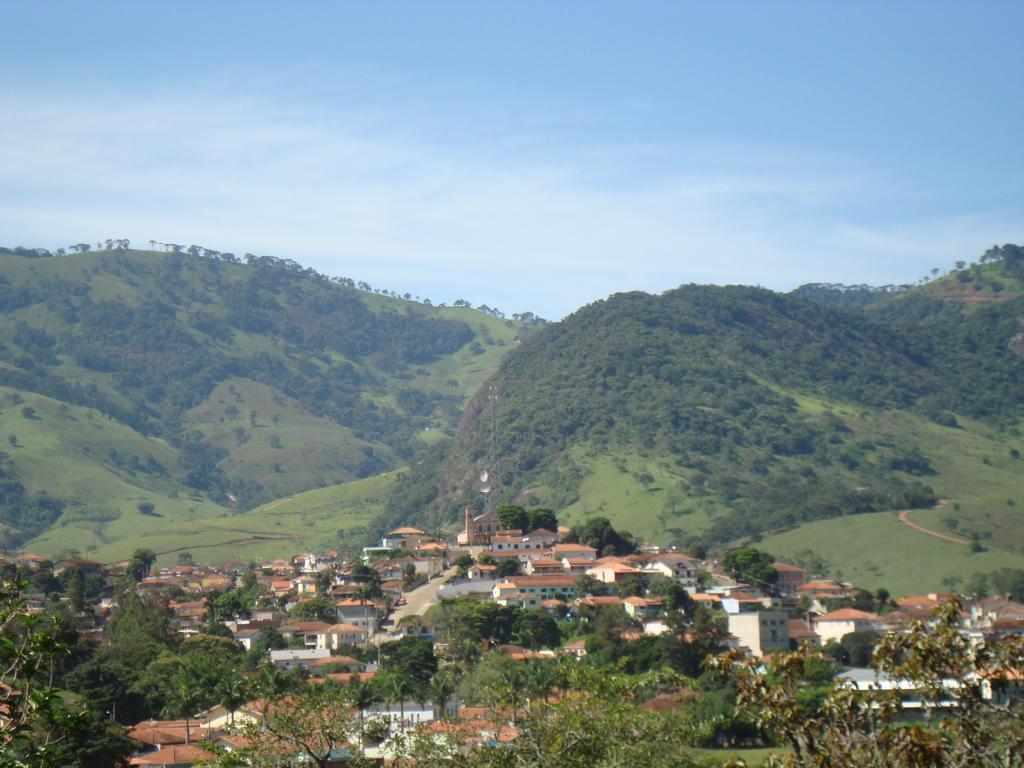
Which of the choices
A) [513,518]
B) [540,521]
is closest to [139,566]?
[513,518]

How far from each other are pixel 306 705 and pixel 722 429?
133 m

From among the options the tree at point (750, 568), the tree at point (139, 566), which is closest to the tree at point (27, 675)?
the tree at point (750, 568)

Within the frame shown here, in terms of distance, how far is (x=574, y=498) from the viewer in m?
136

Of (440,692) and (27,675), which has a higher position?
(27,675)

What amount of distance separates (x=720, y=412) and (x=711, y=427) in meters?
6.81

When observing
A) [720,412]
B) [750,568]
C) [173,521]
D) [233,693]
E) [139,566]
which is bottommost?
[173,521]

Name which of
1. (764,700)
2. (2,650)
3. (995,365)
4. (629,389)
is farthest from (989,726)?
(995,365)

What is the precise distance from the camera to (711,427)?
15562 cm

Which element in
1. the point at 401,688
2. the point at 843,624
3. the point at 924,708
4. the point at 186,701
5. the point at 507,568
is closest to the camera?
the point at 924,708

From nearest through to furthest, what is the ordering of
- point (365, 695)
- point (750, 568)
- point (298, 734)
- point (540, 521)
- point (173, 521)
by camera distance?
point (298, 734) → point (365, 695) → point (750, 568) → point (540, 521) → point (173, 521)

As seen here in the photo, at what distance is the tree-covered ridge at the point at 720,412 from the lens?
443 feet

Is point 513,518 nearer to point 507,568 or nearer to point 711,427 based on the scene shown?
point 507,568

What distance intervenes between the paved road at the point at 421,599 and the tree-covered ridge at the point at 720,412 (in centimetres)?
3314

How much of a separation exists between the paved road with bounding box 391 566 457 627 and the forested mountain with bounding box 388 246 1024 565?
31662mm
